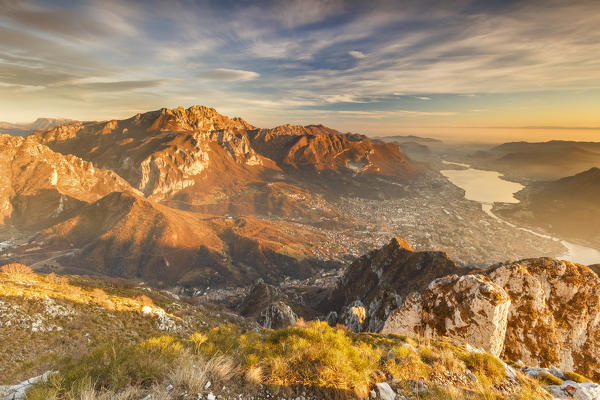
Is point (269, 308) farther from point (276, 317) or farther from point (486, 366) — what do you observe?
point (486, 366)

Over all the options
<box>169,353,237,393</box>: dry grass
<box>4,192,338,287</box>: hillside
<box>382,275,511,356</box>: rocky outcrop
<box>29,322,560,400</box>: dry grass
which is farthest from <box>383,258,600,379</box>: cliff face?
<box>4,192,338,287</box>: hillside

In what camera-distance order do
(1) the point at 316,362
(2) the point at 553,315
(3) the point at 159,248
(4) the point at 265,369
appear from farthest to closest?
(3) the point at 159,248 → (2) the point at 553,315 → (1) the point at 316,362 → (4) the point at 265,369

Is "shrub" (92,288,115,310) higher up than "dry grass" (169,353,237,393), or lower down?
lower down

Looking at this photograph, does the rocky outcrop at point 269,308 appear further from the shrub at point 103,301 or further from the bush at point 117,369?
the bush at point 117,369

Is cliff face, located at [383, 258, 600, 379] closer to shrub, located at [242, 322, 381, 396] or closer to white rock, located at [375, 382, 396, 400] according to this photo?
shrub, located at [242, 322, 381, 396]

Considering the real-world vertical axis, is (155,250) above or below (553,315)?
below

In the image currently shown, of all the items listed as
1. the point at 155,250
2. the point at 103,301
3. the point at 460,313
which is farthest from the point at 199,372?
the point at 155,250

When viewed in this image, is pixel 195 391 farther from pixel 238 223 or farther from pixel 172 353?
pixel 238 223
